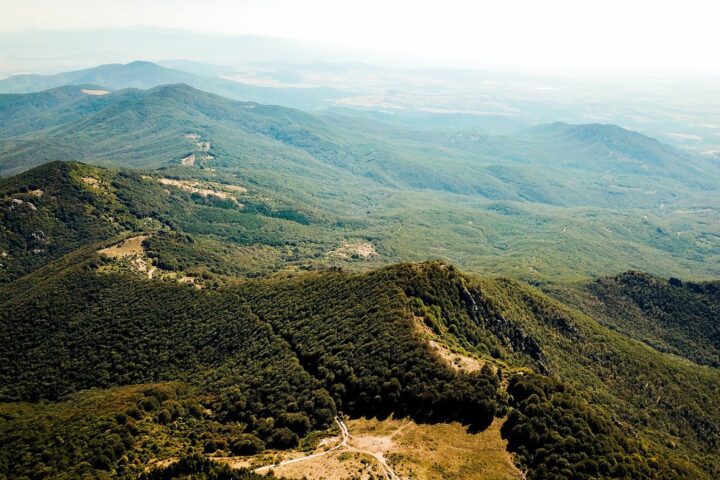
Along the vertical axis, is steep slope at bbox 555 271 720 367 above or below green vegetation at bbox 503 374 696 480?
below

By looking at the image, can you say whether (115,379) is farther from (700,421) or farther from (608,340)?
(700,421)

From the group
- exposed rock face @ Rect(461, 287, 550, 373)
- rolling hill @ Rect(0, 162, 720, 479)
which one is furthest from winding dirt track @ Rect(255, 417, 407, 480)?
exposed rock face @ Rect(461, 287, 550, 373)

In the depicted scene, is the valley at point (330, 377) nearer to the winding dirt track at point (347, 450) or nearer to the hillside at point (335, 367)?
the winding dirt track at point (347, 450)

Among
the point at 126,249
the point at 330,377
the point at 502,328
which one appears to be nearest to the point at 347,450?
the point at 330,377

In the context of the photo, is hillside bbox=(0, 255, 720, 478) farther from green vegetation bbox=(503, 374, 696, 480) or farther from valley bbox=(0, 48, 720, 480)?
valley bbox=(0, 48, 720, 480)

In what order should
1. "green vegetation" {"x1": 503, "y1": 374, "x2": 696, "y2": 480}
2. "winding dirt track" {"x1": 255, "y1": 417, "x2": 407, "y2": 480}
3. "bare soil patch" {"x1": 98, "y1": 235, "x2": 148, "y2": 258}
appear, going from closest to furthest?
1. "winding dirt track" {"x1": 255, "y1": 417, "x2": 407, "y2": 480}
2. "green vegetation" {"x1": 503, "y1": 374, "x2": 696, "y2": 480}
3. "bare soil patch" {"x1": 98, "y1": 235, "x2": 148, "y2": 258}

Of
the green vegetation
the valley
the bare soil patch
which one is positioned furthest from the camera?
the bare soil patch

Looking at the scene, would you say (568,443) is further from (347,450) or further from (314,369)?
(314,369)

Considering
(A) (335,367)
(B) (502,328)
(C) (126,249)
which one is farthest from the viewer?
(C) (126,249)

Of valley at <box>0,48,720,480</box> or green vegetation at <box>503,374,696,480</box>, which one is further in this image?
valley at <box>0,48,720,480</box>

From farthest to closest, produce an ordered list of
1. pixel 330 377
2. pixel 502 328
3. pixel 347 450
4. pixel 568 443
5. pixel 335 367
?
pixel 502 328
pixel 335 367
pixel 330 377
pixel 347 450
pixel 568 443

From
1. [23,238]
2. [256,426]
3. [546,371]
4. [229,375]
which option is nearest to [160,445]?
[256,426]
